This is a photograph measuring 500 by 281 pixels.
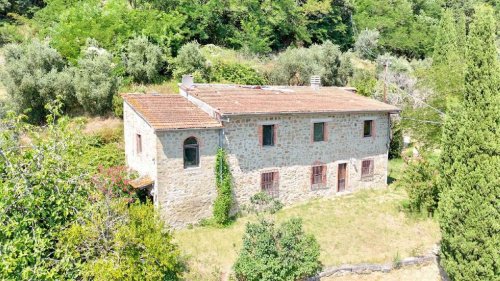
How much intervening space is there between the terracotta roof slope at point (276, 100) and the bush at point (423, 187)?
159 inches

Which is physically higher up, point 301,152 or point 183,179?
point 301,152

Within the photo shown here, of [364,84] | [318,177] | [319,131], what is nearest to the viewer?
[319,131]

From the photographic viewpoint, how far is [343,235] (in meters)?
17.8

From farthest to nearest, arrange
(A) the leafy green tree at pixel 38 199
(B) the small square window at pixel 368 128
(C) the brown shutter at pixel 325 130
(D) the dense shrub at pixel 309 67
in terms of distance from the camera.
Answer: (D) the dense shrub at pixel 309 67 < (B) the small square window at pixel 368 128 < (C) the brown shutter at pixel 325 130 < (A) the leafy green tree at pixel 38 199

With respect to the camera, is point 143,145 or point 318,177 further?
point 318,177

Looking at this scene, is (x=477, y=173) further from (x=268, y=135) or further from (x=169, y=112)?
(x=169, y=112)

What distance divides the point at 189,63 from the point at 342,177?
51.7 ft

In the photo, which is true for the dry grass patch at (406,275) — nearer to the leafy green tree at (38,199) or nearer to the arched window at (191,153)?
the arched window at (191,153)

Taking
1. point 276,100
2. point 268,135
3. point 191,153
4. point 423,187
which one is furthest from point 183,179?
point 423,187

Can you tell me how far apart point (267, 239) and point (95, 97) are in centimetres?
1693

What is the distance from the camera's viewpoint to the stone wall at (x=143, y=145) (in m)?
17.5

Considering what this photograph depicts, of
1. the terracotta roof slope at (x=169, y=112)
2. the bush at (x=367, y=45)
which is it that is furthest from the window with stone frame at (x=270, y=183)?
the bush at (x=367, y=45)

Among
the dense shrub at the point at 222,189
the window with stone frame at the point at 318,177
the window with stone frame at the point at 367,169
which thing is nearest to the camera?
the dense shrub at the point at 222,189

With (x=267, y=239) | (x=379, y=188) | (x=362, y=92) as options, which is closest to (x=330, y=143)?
(x=379, y=188)
